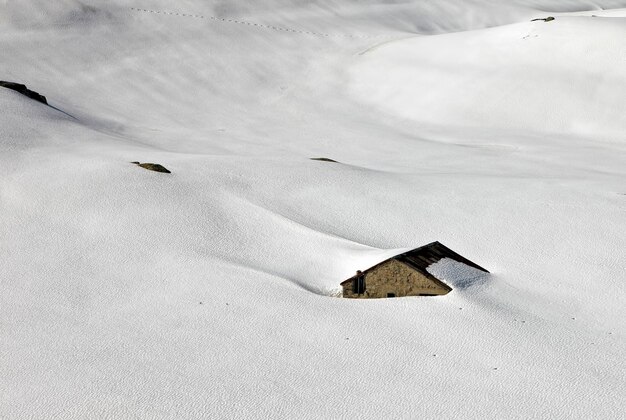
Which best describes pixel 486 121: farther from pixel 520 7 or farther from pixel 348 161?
pixel 520 7

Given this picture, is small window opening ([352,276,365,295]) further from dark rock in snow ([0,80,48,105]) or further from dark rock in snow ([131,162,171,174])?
dark rock in snow ([0,80,48,105])

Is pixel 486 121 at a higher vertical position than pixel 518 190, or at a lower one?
lower

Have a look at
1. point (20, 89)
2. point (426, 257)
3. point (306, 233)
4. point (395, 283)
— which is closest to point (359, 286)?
point (395, 283)

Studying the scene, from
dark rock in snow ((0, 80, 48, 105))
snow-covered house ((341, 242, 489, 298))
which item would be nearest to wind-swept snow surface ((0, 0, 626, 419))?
snow-covered house ((341, 242, 489, 298))

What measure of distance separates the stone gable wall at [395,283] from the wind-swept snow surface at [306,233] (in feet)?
0.46

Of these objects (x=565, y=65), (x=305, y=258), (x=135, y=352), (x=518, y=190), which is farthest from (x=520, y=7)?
(x=135, y=352)

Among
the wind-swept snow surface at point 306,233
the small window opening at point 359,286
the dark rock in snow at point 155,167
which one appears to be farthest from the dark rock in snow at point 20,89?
the small window opening at point 359,286

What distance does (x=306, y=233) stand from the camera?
29.1 feet

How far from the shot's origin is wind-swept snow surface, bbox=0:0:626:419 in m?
5.80

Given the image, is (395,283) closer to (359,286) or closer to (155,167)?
(359,286)

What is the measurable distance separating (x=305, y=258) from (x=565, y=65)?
1157 cm

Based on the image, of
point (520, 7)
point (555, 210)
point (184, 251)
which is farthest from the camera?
point (520, 7)

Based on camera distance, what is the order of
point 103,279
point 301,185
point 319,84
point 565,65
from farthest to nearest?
point 319,84 < point 565,65 < point 301,185 < point 103,279

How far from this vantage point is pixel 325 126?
55.1 ft
